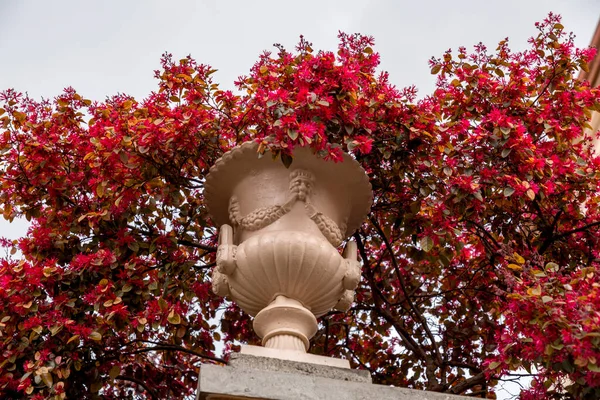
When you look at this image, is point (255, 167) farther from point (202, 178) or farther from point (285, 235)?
point (202, 178)

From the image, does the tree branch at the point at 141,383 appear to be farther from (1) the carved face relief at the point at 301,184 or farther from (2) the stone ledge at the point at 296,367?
Result: (2) the stone ledge at the point at 296,367

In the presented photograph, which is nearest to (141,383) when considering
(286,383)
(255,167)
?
(255,167)

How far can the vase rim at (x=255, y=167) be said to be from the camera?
4762 millimetres

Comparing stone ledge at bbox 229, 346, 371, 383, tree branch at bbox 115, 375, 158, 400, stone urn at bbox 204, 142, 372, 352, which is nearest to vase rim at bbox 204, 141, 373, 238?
stone urn at bbox 204, 142, 372, 352

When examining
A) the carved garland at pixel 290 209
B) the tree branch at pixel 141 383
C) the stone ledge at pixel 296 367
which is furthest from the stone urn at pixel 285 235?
the tree branch at pixel 141 383

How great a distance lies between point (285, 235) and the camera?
4441 mm

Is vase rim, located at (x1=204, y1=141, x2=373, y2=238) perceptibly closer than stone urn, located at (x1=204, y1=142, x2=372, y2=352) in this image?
No

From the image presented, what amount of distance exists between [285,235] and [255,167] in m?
0.53

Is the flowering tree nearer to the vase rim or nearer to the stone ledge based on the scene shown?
the vase rim

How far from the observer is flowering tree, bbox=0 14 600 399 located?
5.02 m

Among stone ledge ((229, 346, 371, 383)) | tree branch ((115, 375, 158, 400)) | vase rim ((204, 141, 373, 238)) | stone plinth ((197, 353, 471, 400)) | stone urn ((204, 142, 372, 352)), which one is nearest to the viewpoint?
stone plinth ((197, 353, 471, 400))

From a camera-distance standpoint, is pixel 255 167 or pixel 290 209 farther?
pixel 255 167

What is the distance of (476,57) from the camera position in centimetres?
586

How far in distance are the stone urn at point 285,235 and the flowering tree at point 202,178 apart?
0.17 metres
